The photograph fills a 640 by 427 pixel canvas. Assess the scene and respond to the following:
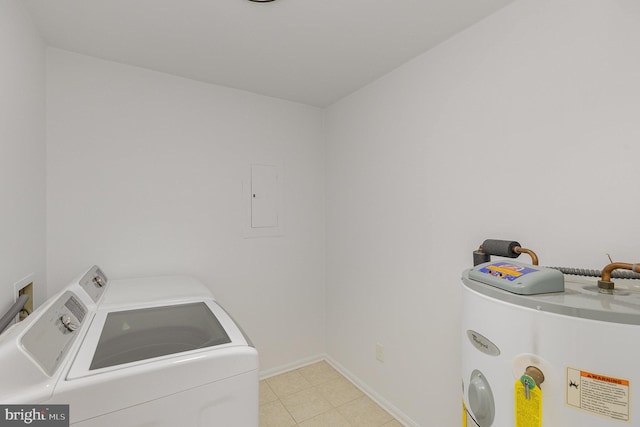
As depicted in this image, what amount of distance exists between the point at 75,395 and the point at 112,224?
1357 millimetres

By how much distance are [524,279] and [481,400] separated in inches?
15.4

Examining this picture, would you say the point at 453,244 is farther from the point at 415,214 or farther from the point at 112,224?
the point at 112,224

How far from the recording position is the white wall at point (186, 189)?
1784 mm

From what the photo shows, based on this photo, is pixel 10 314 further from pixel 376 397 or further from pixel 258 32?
pixel 376 397

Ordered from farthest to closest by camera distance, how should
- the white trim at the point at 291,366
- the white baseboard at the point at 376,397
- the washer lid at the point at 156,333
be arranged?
the white trim at the point at 291,366
the white baseboard at the point at 376,397
the washer lid at the point at 156,333

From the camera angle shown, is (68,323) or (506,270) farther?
(68,323)

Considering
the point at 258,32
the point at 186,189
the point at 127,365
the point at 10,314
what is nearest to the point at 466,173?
the point at 258,32

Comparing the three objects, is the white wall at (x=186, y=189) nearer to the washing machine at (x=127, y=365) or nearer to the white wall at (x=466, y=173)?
the white wall at (x=466, y=173)

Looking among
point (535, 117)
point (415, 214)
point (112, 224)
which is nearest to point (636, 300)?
point (535, 117)

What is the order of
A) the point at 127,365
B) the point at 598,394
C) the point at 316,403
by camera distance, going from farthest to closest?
1. the point at 316,403
2. the point at 127,365
3. the point at 598,394

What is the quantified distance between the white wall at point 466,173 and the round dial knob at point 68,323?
5.70 feet

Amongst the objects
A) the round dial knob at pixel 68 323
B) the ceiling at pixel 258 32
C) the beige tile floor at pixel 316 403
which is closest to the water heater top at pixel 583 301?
the ceiling at pixel 258 32

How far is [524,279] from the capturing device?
82cm

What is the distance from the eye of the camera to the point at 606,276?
0.83 m
